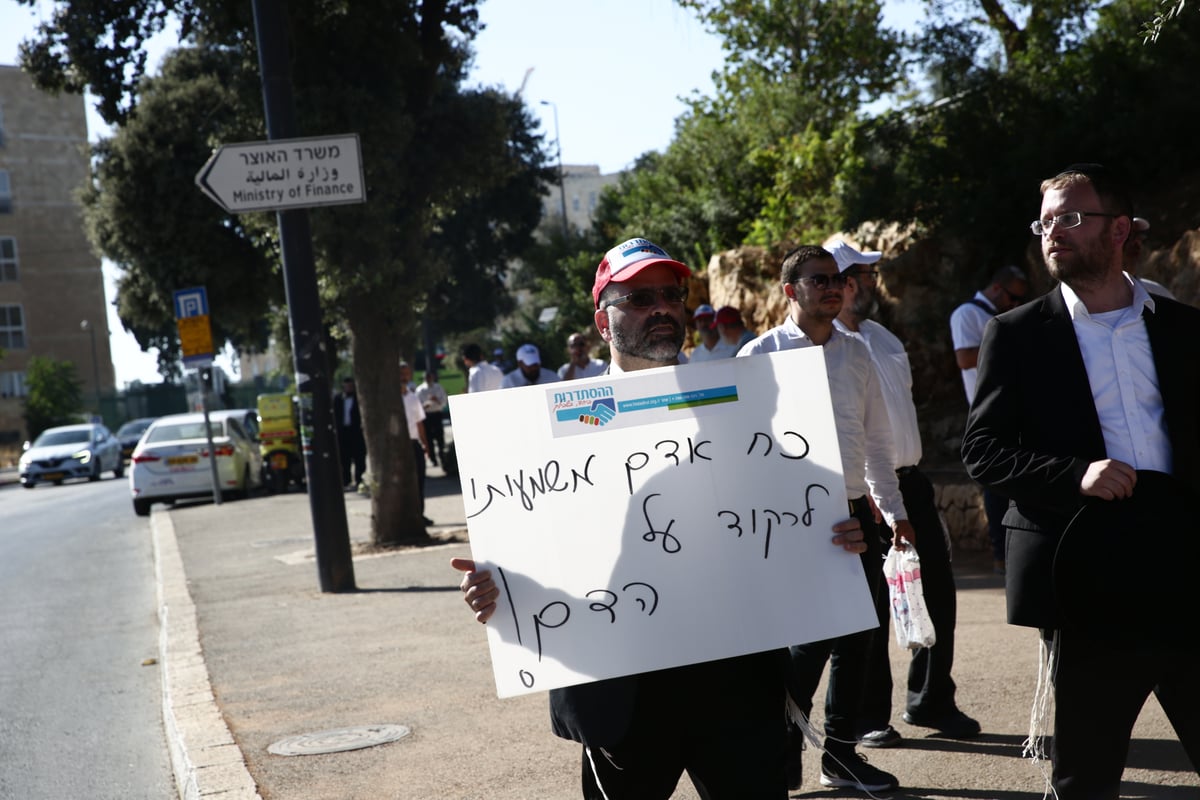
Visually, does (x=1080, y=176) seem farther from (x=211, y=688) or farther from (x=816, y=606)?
(x=211, y=688)

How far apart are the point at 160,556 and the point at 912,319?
8867 millimetres

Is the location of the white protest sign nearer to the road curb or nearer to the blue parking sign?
the road curb

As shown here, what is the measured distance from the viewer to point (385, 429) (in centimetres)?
1331

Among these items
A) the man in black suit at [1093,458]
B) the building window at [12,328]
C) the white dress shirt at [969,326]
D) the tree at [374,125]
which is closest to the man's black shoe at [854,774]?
the man in black suit at [1093,458]

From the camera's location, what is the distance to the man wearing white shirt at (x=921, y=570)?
5.42m

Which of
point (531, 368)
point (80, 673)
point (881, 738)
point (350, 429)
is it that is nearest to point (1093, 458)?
point (881, 738)

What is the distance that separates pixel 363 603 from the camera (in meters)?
10.1

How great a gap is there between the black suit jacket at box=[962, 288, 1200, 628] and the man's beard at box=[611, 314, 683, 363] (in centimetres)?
87

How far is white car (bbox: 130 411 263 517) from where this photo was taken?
882 inches

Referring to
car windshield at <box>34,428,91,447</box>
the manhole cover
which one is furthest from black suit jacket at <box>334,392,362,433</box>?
car windshield at <box>34,428,91,447</box>

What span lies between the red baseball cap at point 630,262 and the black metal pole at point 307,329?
24.5 ft

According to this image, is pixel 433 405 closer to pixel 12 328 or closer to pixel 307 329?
pixel 307 329

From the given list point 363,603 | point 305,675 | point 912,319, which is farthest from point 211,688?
point 912,319

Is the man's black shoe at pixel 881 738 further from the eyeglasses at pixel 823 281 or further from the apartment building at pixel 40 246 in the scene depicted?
the apartment building at pixel 40 246
